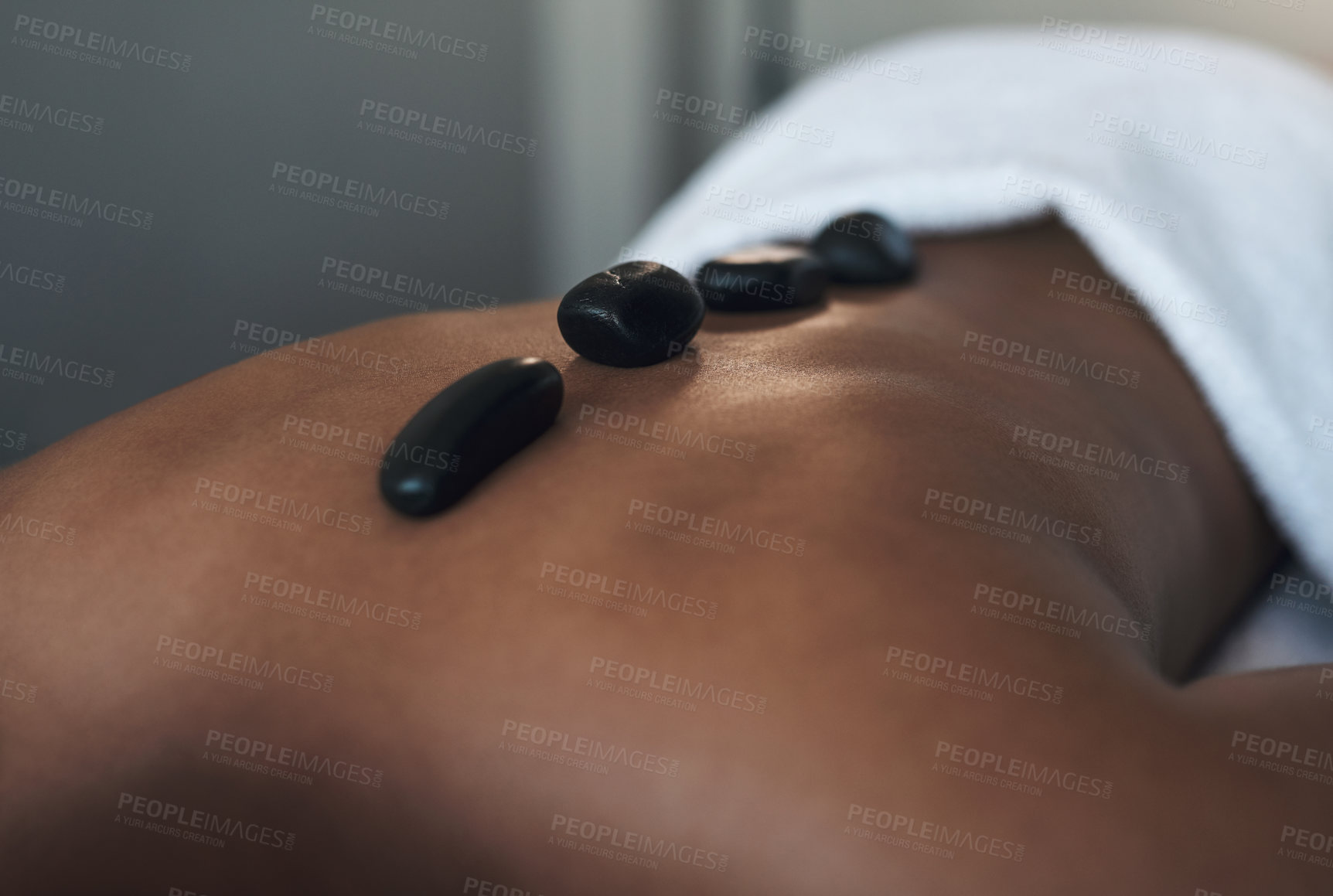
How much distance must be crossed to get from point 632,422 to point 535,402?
0.06m

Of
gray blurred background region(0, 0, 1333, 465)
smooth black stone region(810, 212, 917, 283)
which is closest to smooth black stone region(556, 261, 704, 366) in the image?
smooth black stone region(810, 212, 917, 283)

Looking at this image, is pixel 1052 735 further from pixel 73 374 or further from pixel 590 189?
pixel 590 189

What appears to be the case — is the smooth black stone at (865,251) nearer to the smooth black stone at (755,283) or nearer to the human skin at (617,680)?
the smooth black stone at (755,283)

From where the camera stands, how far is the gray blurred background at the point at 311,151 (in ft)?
4.17

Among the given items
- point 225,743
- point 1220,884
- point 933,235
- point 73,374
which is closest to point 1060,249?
point 933,235

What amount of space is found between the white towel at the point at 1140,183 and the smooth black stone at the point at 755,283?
29 centimetres

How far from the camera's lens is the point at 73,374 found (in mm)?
1329

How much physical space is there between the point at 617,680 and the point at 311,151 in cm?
141

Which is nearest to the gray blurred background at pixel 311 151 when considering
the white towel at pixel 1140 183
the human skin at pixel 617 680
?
the white towel at pixel 1140 183

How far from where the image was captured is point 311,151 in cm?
157

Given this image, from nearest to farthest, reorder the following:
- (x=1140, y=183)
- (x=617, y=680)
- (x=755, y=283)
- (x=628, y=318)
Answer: (x=617, y=680) → (x=628, y=318) → (x=755, y=283) → (x=1140, y=183)

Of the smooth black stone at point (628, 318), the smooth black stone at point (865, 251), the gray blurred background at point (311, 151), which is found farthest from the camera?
the gray blurred background at point (311, 151)

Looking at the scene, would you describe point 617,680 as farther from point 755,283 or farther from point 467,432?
point 755,283

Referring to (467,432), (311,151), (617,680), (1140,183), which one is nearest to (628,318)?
(467,432)
